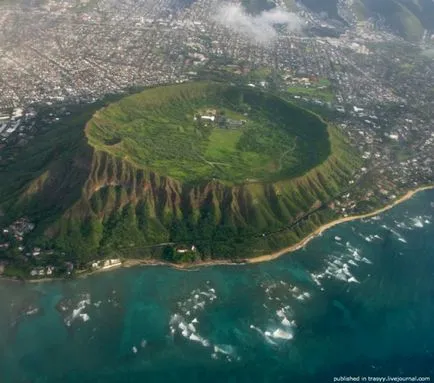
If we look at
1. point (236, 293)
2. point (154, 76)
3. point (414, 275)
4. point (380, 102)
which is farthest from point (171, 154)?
point (380, 102)

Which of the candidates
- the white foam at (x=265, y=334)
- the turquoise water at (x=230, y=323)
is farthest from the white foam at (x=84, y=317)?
the white foam at (x=265, y=334)

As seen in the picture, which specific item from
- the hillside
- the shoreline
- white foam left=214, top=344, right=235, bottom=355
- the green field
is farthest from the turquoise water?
the green field

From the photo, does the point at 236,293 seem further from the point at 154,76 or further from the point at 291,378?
the point at 154,76

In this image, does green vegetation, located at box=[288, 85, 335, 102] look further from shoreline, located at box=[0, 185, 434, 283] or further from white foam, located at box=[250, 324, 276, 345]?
white foam, located at box=[250, 324, 276, 345]

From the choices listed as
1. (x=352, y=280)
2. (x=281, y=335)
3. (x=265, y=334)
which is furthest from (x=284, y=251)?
(x=265, y=334)

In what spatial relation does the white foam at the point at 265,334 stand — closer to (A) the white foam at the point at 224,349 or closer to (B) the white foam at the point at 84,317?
(A) the white foam at the point at 224,349

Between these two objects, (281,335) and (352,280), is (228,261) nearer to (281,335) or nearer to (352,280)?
(281,335)
